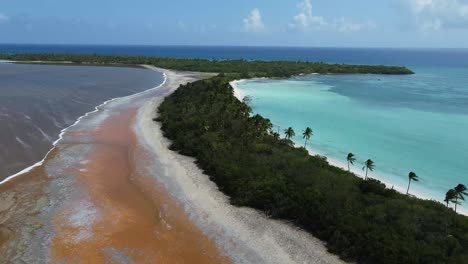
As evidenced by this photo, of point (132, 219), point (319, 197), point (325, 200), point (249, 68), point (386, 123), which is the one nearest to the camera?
point (325, 200)

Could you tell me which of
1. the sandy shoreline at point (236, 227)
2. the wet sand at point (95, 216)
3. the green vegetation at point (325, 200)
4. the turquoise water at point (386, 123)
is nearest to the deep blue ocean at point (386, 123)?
the turquoise water at point (386, 123)

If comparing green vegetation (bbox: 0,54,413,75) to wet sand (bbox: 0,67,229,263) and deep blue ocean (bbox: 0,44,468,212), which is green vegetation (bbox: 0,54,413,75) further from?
wet sand (bbox: 0,67,229,263)

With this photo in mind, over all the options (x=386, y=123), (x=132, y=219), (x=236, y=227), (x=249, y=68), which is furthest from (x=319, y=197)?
(x=249, y=68)

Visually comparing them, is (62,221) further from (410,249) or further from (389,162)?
(389,162)

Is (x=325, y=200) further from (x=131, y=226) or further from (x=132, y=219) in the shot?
(x=132, y=219)

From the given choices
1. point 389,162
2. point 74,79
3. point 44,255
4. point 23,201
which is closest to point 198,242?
point 44,255

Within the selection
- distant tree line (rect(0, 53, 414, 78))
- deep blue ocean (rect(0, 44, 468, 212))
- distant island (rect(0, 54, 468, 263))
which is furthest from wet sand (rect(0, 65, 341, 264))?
distant tree line (rect(0, 53, 414, 78))
